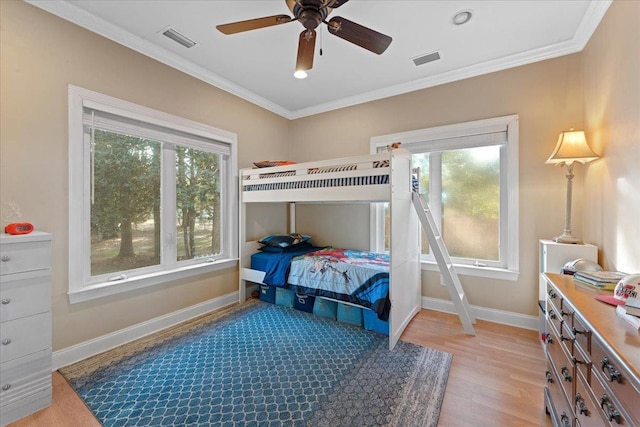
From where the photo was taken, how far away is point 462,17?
2139 millimetres

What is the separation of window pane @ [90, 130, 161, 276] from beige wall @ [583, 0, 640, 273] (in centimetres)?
361

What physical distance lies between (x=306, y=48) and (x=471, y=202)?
2339 mm

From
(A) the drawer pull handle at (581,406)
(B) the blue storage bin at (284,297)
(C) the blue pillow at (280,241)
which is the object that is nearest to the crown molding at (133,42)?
(C) the blue pillow at (280,241)

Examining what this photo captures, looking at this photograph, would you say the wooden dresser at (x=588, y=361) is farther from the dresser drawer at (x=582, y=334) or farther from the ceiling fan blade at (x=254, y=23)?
the ceiling fan blade at (x=254, y=23)

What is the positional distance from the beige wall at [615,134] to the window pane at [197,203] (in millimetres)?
3495

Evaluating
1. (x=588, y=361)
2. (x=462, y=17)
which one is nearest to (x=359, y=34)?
(x=462, y=17)

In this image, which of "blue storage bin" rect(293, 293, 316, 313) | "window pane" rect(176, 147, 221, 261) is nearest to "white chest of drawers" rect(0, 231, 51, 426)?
"window pane" rect(176, 147, 221, 261)

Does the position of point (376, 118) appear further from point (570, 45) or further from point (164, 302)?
point (164, 302)

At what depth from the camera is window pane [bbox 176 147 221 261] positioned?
9.55 ft

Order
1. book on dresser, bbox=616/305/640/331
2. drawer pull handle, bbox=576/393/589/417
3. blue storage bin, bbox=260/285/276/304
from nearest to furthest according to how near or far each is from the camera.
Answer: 1. book on dresser, bbox=616/305/640/331
2. drawer pull handle, bbox=576/393/589/417
3. blue storage bin, bbox=260/285/276/304

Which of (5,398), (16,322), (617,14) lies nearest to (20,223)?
(16,322)

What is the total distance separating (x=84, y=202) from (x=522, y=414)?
336 centimetres

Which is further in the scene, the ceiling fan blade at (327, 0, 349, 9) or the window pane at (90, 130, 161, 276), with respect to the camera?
the window pane at (90, 130, 161, 276)

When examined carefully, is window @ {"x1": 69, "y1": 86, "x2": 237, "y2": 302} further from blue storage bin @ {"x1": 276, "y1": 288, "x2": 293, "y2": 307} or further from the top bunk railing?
blue storage bin @ {"x1": 276, "y1": 288, "x2": 293, "y2": 307}
